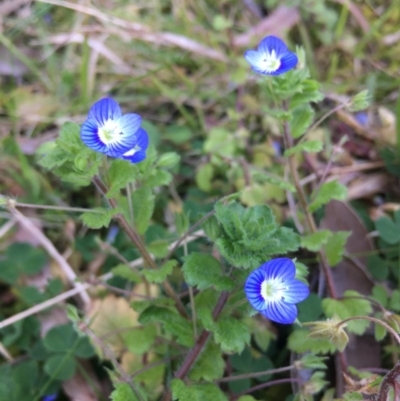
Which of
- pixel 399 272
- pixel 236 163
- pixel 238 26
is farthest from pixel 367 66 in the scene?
pixel 399 272

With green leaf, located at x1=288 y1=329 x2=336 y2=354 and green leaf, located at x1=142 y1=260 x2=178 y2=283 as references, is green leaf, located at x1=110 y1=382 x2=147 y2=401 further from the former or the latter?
green leaf, located at x1=288 y1=329 x2=336 y2=354

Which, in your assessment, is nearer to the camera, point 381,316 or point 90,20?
point 381,316

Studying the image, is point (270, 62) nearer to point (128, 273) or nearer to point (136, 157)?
point (136, 157)

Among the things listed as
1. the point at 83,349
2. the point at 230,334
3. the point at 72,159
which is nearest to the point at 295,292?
the point at 230,334

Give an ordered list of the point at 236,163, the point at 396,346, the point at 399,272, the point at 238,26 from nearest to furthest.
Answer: the point at 396,346, the point at 399,272, the point at 236,163, the point at 238,26

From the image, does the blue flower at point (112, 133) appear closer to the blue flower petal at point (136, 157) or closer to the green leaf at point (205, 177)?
the blue flower petal at point (136, 157)

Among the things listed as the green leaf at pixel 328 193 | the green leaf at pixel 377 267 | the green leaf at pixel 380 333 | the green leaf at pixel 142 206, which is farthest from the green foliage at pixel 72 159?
the green leaf at pixel 377 267

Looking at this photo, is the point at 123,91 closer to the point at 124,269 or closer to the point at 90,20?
the point at 90,20
